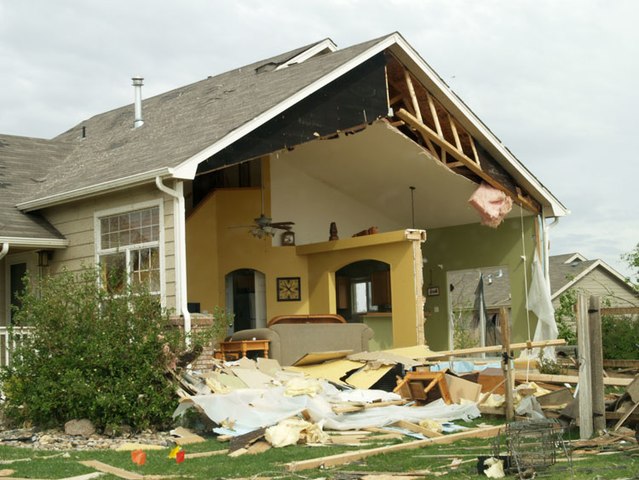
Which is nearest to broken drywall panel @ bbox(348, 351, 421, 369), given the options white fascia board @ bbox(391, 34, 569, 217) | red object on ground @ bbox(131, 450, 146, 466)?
white fascia board @ bbox(391, 34, 569, 217)

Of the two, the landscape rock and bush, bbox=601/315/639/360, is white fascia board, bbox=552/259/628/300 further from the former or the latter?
the landscape rock

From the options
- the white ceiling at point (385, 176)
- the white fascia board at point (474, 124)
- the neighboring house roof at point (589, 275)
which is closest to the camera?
the white fascia board at point (474, 124)

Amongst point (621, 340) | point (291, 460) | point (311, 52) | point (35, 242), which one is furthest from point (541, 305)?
point (291, 460)

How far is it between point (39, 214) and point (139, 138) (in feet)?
7.17

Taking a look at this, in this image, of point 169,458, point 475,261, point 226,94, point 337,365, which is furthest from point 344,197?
point 169,458

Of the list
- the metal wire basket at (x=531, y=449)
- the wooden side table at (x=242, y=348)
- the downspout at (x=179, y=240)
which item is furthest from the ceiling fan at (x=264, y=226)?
the metal wire basket at (x=531, y=449)

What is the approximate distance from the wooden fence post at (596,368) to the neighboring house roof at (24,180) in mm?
9097

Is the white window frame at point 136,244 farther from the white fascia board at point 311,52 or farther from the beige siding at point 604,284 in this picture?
the beige siding at point 604,284

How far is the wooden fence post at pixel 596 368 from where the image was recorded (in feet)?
35.5

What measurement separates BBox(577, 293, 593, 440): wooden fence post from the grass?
3.50 ft

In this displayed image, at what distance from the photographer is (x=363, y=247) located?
1930 centimetres

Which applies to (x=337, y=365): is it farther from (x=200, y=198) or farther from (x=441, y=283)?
(x=441, y=283)

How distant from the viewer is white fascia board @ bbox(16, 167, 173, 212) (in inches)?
557

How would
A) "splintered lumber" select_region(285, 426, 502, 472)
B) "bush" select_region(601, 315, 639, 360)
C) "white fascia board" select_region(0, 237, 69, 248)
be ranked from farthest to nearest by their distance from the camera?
1. "bush" select_region(601, 315, 639, 360)
2. "white fascia board" select_region(0, 237, 69, 248)
3. "splintered lumber" select_region(285, 426, 502, 472)
